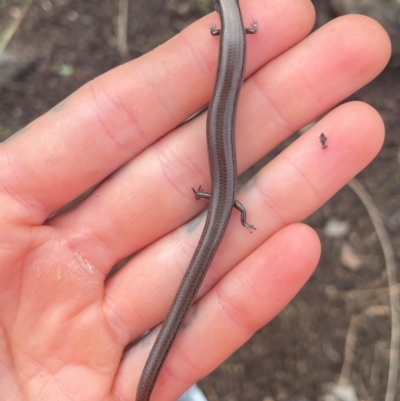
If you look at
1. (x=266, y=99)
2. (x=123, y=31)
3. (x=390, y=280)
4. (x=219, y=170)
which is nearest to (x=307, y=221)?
(x=390, y=280)

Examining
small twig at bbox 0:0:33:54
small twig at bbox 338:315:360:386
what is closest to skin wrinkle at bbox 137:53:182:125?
small twig at bbox 0:0:33:54

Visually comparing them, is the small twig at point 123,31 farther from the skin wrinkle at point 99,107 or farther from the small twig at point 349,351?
the small twig at point 349,351

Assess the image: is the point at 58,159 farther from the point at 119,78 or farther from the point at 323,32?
the point at 323,32

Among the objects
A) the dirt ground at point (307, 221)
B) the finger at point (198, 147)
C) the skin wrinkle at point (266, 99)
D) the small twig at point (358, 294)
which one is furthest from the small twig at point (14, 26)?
the small twig at point (358, 294)

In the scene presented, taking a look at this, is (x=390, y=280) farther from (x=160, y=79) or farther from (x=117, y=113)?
(x=117, y=113)

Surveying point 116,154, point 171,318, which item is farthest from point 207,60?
point 171,318

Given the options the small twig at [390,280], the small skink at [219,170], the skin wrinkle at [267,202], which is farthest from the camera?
the small twig at [390,280]

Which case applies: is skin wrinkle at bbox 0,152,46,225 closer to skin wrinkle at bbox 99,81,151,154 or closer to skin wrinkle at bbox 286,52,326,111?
skin wrinkle at bbox 99,81,151,154
